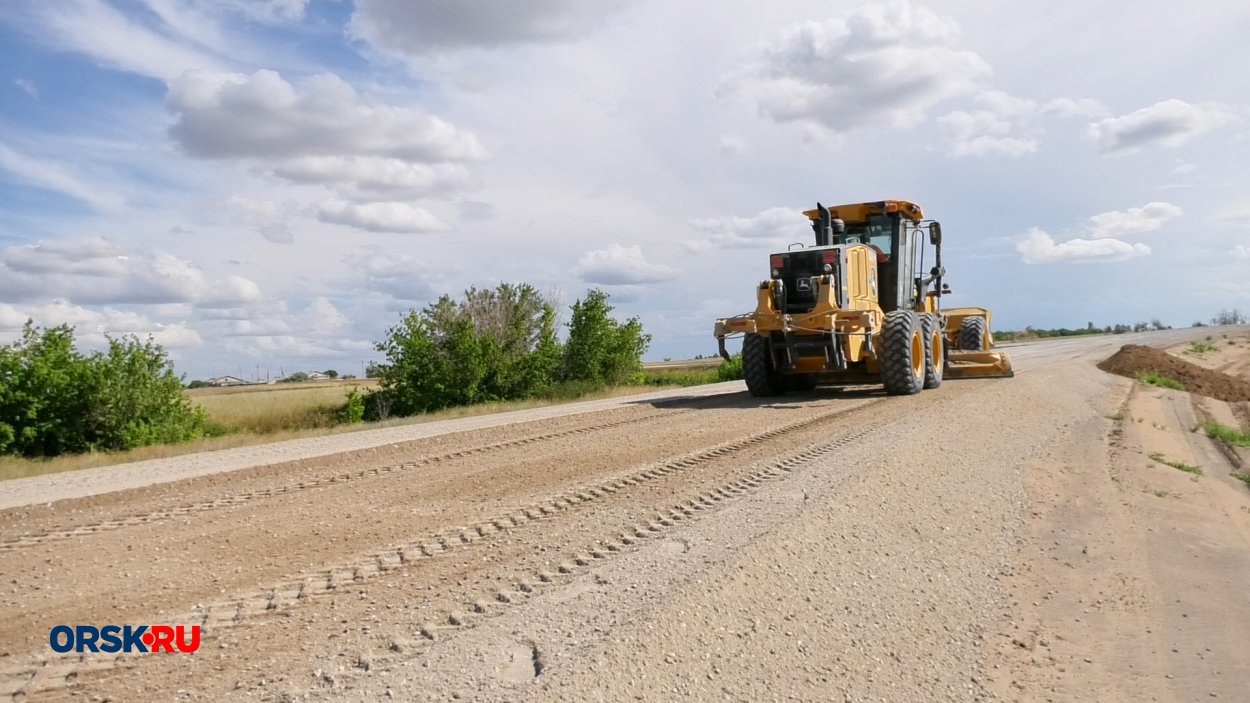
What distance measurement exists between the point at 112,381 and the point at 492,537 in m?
17.9

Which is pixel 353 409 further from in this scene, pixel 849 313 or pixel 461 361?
pixel 849 313

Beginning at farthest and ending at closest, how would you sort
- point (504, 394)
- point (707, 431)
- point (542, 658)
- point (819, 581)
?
point (504, 394)
point (707, 431)
point (819, 581)
point (542, 658)

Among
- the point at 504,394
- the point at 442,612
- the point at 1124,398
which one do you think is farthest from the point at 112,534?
the point at 504,394

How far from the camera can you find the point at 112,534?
265 inches

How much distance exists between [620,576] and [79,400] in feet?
62.9

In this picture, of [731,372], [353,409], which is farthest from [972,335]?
[353,409]

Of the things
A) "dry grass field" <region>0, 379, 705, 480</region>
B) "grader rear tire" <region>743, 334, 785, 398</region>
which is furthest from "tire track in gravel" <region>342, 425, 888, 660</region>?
"dry grass field" <region>0, 379, 705, 480</region>

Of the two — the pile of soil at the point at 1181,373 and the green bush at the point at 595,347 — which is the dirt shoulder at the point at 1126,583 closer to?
the pile of soil at the point at 1181,373

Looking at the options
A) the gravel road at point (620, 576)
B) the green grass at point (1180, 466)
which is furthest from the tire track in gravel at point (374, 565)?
the green grass at point (1180, 466)

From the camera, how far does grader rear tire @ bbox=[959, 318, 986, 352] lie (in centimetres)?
2039

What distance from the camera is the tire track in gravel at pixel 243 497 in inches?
266

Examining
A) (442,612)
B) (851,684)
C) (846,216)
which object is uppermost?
(846,216)

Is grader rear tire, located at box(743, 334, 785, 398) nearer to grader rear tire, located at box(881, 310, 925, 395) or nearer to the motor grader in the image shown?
the motor grader

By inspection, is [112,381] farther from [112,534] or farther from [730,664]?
[730,664]
